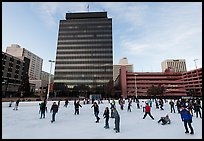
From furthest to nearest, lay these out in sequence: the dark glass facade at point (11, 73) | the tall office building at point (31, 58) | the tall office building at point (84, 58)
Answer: the tall office building at point (31, 58), the tall office building at point (84, 58), the dark glass facade at point (11, 73)

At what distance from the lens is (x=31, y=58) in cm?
15338

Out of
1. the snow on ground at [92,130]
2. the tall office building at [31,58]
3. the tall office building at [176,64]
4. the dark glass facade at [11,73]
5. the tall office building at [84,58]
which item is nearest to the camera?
the snow on ground at [92,130]

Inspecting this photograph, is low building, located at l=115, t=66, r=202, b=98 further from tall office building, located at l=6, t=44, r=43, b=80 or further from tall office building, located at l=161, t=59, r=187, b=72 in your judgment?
tall office building, located at l=6, t=44, r=43, b=80

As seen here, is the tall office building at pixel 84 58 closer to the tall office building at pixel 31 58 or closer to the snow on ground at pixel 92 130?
the snow on ground at pixel 92 130

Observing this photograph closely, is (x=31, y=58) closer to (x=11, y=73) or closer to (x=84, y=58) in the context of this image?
(x=11, y=73)

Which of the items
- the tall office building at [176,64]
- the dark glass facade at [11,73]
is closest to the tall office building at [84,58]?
the dark glass facade at [11,73]

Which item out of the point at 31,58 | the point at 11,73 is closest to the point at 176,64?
the point at 31,58

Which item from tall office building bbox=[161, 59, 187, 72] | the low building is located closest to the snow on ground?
the low building

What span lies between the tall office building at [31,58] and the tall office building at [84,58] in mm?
74526

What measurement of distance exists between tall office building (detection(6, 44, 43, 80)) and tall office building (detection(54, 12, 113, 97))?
74526 mm

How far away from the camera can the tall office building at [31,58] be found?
465 feet

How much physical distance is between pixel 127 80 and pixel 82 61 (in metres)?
29.0

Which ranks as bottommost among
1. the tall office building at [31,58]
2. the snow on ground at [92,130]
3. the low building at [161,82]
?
the snow on ground at [92,130]

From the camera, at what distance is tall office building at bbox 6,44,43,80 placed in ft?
465
